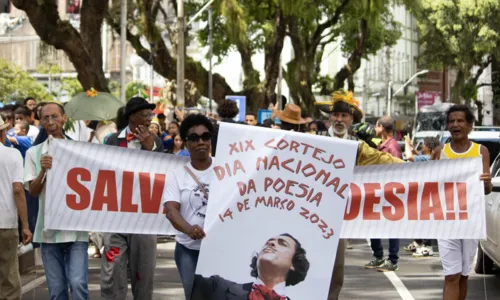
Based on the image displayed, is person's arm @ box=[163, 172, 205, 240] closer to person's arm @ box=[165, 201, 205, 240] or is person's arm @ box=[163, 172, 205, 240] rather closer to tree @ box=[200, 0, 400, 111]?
person's arm @ box=[165, 201, 205, 240]

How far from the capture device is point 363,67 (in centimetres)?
9138

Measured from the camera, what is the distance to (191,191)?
7457 mm

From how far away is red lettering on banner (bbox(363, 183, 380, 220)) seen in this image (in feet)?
27.0

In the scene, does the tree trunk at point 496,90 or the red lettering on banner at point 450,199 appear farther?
the tree trunk at point 496,90

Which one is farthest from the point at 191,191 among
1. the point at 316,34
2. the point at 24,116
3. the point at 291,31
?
the point at 316,34

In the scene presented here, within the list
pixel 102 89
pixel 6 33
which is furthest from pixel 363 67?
pixel 102 89

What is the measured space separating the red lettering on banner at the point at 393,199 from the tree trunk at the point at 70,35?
48.1ft

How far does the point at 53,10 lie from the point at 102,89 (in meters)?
1.71

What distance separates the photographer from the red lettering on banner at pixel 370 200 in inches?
324

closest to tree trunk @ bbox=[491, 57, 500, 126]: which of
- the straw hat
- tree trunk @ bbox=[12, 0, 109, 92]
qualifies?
tree trunk @ bbox=[12, 0, 109, 92]

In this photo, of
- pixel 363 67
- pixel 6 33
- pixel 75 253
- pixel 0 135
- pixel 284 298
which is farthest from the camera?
pixel 6 33

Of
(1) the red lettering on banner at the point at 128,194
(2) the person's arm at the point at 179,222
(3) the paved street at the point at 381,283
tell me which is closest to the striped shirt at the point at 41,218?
(1) the red lettering on banner at the point at 128,194

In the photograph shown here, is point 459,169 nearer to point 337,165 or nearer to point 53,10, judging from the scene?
point 337,165

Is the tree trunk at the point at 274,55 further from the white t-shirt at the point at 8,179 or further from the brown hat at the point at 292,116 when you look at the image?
the white t-shirt at the point at 8,179
